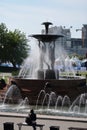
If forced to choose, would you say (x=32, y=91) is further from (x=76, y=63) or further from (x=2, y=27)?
(x=2, y=27)

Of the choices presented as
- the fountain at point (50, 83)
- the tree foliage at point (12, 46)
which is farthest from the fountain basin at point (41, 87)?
the tree foliage at point (12, 46)

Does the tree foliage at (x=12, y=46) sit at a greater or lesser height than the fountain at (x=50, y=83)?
greater

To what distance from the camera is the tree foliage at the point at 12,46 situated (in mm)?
70062

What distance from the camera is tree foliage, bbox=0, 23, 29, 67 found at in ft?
230

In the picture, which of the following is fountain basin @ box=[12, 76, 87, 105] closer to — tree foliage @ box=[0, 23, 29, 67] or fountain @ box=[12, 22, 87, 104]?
fountain @ box=[12, 22, 87, 104]

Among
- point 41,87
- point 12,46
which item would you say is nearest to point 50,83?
point 41,87

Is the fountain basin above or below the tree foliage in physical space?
below

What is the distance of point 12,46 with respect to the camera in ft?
236

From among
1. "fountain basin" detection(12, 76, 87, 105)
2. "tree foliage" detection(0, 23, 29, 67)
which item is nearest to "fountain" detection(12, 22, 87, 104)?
"fountain basin" detection(12, 76, 87, 105)

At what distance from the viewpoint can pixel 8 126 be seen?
43.8 feet

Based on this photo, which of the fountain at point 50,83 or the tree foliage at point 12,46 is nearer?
the fountain at point 50,83

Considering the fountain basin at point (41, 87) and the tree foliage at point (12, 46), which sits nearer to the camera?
the fountain basin at point (41, 87)

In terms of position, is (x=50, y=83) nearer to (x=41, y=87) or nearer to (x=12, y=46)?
(x=41, y=87)

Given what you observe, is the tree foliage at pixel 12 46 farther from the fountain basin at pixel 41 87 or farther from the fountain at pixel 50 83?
the fountain basin at pixel 41 87
